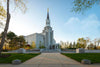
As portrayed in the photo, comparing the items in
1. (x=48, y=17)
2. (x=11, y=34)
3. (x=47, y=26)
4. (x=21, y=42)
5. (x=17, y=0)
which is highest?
(x=48, y=17)

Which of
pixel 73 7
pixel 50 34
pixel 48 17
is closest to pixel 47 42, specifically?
pixel 50 34

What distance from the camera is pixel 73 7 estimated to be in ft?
32.0

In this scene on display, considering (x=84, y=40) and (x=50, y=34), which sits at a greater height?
(x=50, y=34)

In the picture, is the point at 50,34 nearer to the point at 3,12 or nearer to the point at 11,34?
the point at 11,34

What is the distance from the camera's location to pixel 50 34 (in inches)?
3403

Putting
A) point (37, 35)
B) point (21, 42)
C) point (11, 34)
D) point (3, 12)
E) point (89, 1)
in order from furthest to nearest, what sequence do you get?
point (37, 35) < point (21, 42) < point (11, 34) < point (3, 12) < point (89, 1)

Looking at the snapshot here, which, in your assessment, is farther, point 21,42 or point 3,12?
point 21,42

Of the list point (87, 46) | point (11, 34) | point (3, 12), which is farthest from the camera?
point (87, 46)

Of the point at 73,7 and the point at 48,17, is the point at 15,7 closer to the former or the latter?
the point at 73,7

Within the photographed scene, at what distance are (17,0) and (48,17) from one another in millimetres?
84659

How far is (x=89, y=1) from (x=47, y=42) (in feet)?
249

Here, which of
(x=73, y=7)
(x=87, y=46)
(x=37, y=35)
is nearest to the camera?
(x=73, y=7)

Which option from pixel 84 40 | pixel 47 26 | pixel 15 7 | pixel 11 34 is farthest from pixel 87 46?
pixel 15 7

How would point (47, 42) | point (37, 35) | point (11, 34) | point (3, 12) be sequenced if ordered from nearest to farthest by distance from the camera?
point (3, 12) → point (11, 34) → point (47, 42) → point (37, 35)
